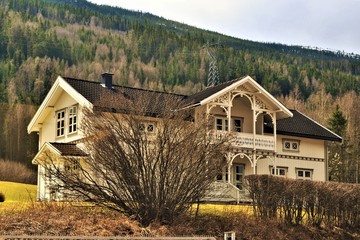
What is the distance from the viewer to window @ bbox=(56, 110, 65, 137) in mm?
41900

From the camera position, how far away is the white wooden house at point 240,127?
39.4 metres

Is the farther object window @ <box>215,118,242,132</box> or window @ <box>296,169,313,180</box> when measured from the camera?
window @ <box>296,169,313,180</box>

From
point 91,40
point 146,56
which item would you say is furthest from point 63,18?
point 146,56

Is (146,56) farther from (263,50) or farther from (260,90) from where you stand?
(260,90)

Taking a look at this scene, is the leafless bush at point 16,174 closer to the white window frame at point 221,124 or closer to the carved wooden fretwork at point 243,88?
the white window frame at point 221,124

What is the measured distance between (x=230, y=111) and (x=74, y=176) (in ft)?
55.9

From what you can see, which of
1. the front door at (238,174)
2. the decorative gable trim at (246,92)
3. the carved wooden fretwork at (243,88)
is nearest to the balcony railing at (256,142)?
the decorative gable trim at (246,92)

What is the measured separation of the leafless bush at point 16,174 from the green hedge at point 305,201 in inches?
1542

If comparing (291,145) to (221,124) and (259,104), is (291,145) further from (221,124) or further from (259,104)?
(221,124)

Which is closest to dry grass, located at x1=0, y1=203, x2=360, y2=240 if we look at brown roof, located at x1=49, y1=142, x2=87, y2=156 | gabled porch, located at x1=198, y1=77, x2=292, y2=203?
brown roof, located at x1=49, y1=142, x2=87, y2=156

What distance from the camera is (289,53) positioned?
637 feet

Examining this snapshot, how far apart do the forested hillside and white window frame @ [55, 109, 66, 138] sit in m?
55.4

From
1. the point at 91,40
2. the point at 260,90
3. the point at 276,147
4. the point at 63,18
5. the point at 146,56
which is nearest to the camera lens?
the point at 260,90

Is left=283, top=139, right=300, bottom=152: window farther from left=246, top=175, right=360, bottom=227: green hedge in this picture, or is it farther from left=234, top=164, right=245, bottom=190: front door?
left=246, top=175, right=360, bottom=227: green hedge
